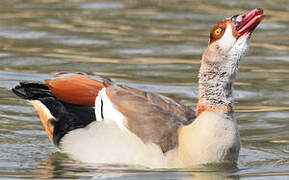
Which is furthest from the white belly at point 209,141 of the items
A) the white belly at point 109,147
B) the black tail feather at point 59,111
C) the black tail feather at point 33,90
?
the black tail feather at point 33,90

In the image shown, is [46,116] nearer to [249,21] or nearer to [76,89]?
[76,89]

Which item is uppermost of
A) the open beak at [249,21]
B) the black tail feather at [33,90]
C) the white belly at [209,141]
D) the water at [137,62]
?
the open beak at [249,21]

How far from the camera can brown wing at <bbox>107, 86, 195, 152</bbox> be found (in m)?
9.58

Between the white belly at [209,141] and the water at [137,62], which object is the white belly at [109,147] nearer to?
the water at [137,62]

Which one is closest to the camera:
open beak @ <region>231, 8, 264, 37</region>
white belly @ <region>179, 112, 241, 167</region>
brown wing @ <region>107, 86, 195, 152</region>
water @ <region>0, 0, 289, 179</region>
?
open beak @ <region>231, 8, 264, 37</region>

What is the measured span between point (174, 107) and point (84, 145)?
1156mm

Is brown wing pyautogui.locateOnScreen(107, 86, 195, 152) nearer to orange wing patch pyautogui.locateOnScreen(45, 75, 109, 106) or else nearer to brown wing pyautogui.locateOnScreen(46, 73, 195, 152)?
brown wing pyautogui.locateOnScreen(46, 73, 195, 152)

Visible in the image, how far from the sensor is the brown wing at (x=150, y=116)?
31.4 ft

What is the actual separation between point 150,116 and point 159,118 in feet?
0.34

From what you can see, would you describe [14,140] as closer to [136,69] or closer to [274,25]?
[136,69]

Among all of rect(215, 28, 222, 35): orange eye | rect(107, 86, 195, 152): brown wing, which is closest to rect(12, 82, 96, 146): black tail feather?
rect(107, 86, 195, 152): brown wing

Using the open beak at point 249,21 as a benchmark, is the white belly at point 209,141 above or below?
below

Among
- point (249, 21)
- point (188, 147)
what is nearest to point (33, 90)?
point (188, 147)

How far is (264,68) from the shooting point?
1503 cm
